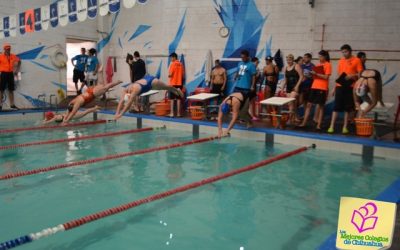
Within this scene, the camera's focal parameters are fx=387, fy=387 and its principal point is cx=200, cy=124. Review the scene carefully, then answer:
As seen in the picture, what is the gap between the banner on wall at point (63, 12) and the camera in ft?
24.6

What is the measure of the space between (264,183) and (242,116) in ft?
10.7

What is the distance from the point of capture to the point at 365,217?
83.5 inches

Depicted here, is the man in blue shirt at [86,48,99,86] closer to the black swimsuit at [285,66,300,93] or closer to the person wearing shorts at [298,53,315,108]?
the black swimsuit at [285,66,300,93]

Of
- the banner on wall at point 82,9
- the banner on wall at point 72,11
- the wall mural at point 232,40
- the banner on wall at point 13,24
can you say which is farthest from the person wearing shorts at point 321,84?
the banner on wall at point 13,24

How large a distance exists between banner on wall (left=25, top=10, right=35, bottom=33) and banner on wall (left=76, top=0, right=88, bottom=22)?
4.29 ft

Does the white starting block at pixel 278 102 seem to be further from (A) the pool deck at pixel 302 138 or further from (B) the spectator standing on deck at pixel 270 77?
(B) the spectator standing on deck at pixel 270 77

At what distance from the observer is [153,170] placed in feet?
18.4

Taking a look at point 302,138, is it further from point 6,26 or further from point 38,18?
point 6,26

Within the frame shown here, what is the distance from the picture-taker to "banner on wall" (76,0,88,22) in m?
7.27

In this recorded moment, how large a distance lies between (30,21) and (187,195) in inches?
227

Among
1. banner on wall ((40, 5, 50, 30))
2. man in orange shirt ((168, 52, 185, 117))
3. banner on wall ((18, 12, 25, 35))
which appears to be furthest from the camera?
man in orange shirt ((168, 52, 185, 117))

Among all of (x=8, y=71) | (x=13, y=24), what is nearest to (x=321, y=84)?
(x=13, y=24)

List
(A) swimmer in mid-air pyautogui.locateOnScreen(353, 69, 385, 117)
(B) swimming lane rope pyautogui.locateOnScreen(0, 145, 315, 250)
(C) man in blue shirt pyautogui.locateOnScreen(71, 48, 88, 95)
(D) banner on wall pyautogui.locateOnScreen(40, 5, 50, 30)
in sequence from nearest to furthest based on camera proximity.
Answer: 1. (B) swimming lane rope pyautogui.locateOnScreen(0, 145, 315, 250)
2. (A) swimmer in mid-air pyautogui.locateOnScreen(353, 69, 385, 117)
3. (D) banner on wall pyautogui.locateOnScreen(40, 5, 50, 30)
4. (C) man in blue shirt pyautogui.locateOnScreen(71, 48, 88, 95)

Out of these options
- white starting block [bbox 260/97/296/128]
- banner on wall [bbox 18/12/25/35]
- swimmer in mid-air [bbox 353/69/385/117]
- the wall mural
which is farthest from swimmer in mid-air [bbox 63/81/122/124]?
swimmer in mid-air [bbox 353/69/385/117]
